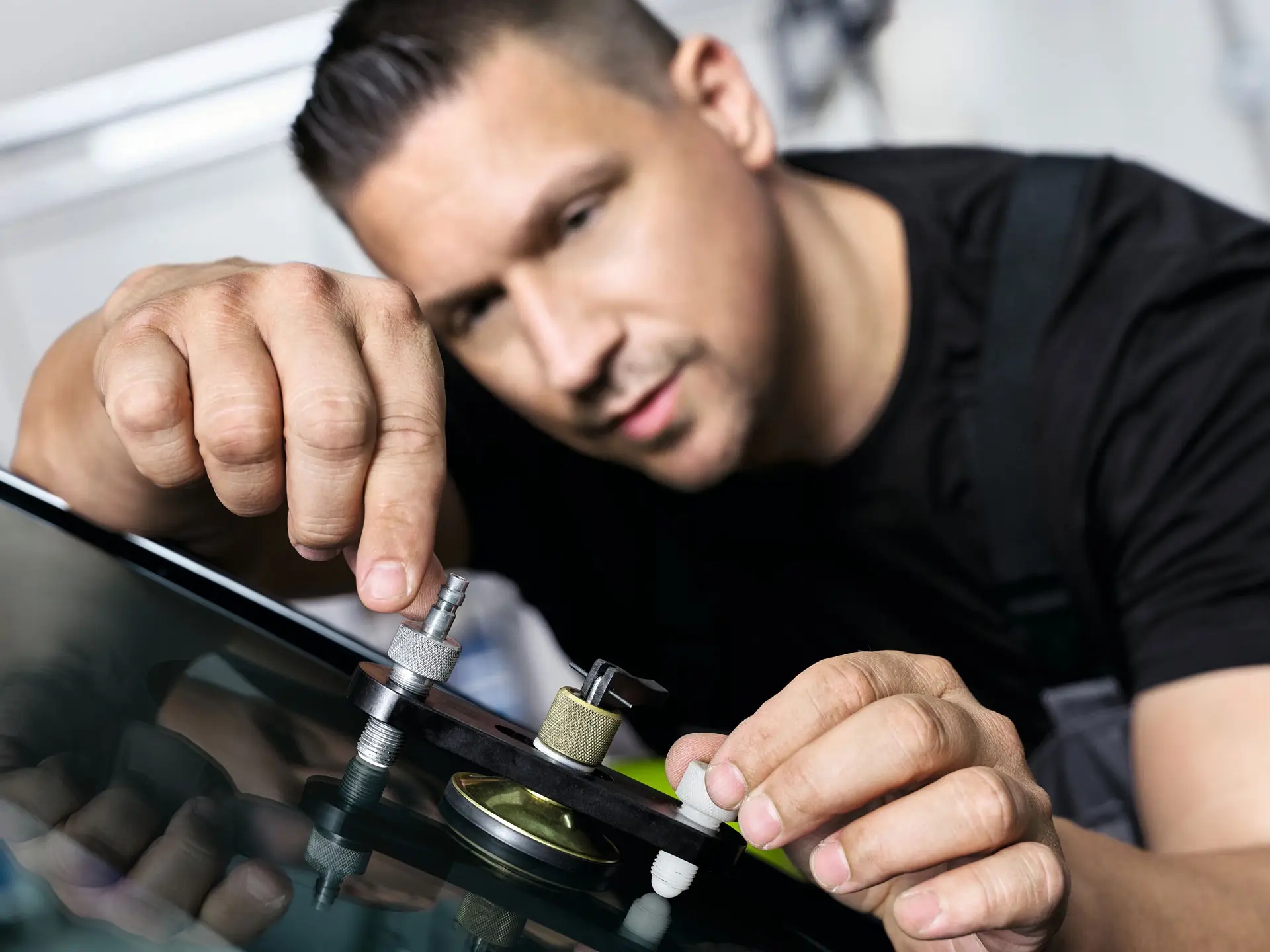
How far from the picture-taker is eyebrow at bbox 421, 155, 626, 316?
20.1 inches

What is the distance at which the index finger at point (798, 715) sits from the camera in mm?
224

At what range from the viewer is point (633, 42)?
664 mm

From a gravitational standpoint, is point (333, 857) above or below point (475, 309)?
below

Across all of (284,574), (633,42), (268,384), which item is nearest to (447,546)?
(284,574)

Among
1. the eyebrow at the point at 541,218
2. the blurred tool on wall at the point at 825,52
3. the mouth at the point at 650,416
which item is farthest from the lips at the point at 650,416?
the blurred tool on wall at the point at 825,52

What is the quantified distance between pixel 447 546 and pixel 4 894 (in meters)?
0.54

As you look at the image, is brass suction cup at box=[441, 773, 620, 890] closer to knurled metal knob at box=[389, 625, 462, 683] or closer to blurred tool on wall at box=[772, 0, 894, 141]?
knurled metal knob at box=[389, 625, 462, 683]

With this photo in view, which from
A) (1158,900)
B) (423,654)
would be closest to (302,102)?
(423,654)

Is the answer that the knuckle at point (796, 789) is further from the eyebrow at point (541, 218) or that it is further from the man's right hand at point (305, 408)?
the eyebrow at point (541, 218)

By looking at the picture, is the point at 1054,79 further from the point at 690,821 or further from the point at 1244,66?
the point at 690,821

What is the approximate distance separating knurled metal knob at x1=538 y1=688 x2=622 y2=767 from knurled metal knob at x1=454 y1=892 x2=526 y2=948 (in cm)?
3

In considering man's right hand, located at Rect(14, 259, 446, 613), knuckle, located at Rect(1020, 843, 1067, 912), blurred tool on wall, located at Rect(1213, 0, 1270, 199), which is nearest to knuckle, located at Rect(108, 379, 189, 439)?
man's right hand, located at Rect(14, 259, 446, 613)

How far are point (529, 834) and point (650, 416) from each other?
Result: 1.25 feet

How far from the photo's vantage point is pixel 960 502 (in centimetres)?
67
